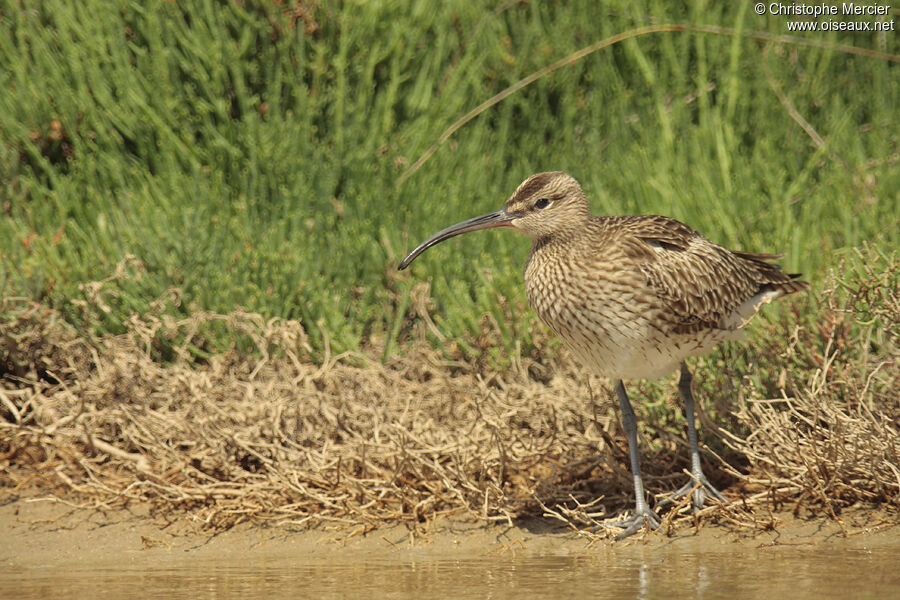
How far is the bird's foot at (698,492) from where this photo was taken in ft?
18.1

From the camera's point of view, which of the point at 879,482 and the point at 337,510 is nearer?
the point at 879,482

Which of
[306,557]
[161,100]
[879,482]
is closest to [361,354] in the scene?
[306,557]

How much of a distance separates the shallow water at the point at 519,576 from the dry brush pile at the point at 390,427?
1.21 feet

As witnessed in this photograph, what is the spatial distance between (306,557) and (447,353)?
1.74 m

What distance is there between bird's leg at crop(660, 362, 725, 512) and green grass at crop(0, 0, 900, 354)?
45.6 inches

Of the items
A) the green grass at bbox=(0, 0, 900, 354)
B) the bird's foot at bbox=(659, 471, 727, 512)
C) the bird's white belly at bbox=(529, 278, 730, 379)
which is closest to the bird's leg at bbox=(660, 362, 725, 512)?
the bird's foot at bbox=(659, 471, 727, 512)

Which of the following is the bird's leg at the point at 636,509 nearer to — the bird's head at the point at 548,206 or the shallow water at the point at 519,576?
the shallow water at the point at 519,576

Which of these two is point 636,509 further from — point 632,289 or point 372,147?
point 372,147

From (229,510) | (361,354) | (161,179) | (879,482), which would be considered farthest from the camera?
(161,179)

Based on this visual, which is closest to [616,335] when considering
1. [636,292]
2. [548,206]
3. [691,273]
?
[636,292]

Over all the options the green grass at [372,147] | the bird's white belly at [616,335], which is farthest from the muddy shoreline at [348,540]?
the green grass at [372,147]

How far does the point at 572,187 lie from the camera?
5734 mm

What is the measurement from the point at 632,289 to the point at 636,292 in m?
0.02

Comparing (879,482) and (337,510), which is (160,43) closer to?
(337,510)
